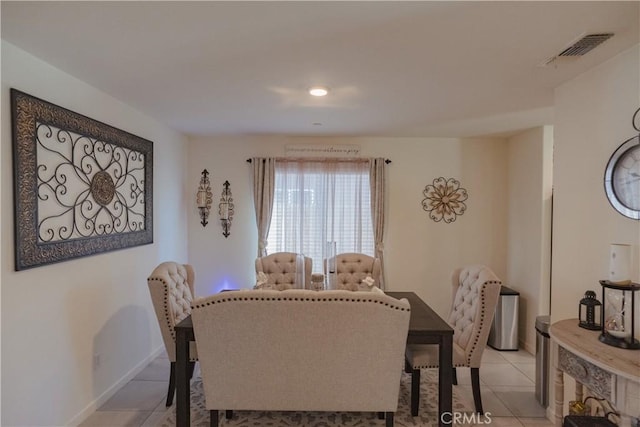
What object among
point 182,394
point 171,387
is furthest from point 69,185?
point 171,387

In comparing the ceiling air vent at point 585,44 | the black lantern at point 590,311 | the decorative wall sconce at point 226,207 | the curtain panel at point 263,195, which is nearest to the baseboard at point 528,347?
the black lantern at point 590,311

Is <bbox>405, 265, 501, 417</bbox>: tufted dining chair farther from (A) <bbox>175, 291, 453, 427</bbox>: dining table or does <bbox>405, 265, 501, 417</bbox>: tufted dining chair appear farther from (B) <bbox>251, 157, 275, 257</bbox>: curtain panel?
(B) <bbox>251, 157, 275, 257</bbox>: curtain panel

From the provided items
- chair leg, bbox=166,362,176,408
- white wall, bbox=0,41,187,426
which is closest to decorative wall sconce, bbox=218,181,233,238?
white wall, bbox=0,41,187,426

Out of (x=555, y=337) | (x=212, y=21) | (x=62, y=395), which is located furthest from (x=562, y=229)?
(x=62, y=395)

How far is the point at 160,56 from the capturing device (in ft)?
6.70

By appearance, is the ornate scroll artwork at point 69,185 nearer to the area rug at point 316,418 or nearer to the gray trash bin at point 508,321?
the area rug at point 316,418

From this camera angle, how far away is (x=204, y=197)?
4270mm

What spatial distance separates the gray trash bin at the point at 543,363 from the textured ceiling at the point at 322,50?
1.89 metres

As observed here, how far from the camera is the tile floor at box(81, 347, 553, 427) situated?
252 centimetres

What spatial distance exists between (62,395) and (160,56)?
2310mm

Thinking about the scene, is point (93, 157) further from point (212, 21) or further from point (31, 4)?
point (212, 21)

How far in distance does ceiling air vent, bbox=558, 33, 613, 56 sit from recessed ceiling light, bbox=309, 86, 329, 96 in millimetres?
1489

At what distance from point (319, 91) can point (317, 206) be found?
6.29ft

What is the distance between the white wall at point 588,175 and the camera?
197 centimetres
